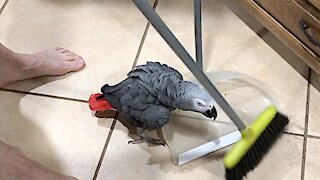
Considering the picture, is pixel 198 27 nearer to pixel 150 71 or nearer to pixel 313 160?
pixel 150 71

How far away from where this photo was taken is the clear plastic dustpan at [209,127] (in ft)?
3.86

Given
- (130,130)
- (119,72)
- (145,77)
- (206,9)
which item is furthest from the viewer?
(206,9)

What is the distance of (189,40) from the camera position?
4.57 feet

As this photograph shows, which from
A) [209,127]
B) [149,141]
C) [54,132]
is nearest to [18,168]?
[54,132]

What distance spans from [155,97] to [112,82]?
256 millimetres

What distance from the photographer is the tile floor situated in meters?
1.18

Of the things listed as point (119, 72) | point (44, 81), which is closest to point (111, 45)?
point (119, 72)

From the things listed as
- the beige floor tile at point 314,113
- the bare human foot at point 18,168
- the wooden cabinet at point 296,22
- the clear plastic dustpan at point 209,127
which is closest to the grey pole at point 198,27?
the clear plastic dustpan at point 209,127

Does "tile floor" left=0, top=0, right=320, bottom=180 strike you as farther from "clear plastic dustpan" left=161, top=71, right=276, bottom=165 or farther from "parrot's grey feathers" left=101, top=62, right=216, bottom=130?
"parrot's grey feathers" left=101, top=62, right=216, bottom=130

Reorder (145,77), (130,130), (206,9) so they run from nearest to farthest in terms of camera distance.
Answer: (145,77)
(130,130)
(206,9)

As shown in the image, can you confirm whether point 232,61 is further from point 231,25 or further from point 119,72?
point 119,72

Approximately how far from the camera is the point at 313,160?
1.17 meters

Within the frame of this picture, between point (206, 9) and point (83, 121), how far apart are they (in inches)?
17.8

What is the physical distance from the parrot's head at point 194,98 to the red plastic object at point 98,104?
0.19m
